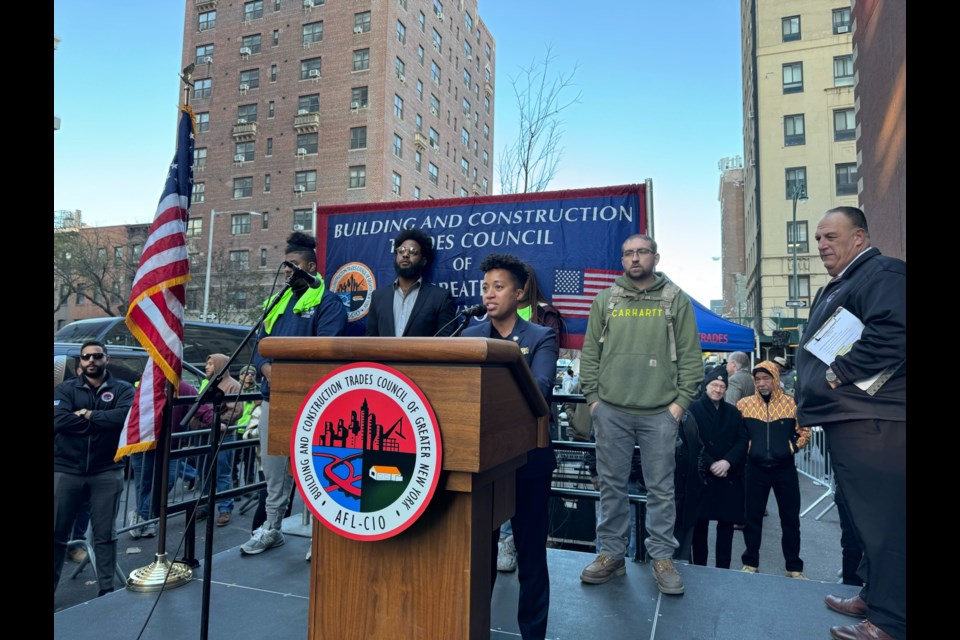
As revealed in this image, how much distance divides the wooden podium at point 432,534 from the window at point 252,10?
51.9 metres

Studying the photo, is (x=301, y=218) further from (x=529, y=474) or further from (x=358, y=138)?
(x=529, y=474)

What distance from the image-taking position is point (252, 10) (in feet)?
149

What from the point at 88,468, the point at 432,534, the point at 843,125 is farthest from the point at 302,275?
the point at 843,125

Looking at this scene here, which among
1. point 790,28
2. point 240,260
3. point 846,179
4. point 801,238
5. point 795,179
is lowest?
point 240,260

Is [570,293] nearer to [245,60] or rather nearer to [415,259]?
[415,259]

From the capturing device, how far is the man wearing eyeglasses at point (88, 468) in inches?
201

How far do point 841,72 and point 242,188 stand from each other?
41.7 m

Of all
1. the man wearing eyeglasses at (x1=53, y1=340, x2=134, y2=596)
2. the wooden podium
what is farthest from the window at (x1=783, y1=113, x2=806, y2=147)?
the wooden podium

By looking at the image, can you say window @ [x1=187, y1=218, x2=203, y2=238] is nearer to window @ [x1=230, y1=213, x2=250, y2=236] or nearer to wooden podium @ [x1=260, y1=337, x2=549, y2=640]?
window @ [x1=230, y1=213, x2=250, y2=236]

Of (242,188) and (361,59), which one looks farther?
(242,188)

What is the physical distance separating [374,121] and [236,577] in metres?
41.1

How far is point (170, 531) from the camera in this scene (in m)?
7.38

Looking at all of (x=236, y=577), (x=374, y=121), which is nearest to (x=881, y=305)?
(x=236, y=577)

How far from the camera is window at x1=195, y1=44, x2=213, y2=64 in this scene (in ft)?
151
